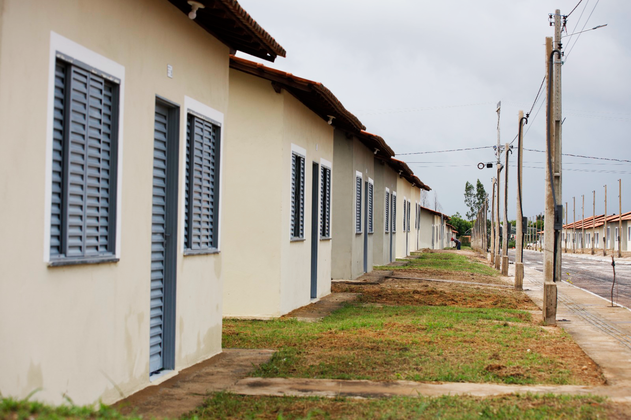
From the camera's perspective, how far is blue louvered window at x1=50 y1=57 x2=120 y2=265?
5168mm

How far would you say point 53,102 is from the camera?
497 cm

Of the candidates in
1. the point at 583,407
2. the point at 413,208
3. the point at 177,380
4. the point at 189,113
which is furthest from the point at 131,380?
the point at 413,208

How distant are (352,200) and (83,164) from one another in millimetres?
15221

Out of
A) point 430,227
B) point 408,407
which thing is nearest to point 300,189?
point 408,407

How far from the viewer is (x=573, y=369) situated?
27.5 feet

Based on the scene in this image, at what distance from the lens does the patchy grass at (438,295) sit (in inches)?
622

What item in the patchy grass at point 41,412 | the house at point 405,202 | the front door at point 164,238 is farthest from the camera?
the house at point 405,202

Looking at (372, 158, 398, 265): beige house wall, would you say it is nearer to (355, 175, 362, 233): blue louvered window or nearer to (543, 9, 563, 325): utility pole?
(355, 175, 362, 233): blue louvered window

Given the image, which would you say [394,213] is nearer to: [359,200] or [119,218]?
[359,200]

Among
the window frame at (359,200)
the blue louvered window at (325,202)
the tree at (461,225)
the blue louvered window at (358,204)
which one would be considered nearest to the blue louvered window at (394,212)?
the window frame at (359,200)

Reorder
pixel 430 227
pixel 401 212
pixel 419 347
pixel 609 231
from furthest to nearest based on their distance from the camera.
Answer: pixel 609 231 → pixel 430 227 → pixel 401 212 → pixel 419 347

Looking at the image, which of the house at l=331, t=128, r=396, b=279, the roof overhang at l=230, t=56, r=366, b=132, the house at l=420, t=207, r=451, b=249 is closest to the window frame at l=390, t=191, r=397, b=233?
the house at l=331, t=128, r=396, b=279

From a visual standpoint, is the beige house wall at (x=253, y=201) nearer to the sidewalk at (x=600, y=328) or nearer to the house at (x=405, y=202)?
the sidewalk at (x=600, y=328)

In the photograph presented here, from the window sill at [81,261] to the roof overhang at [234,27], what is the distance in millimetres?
2986
